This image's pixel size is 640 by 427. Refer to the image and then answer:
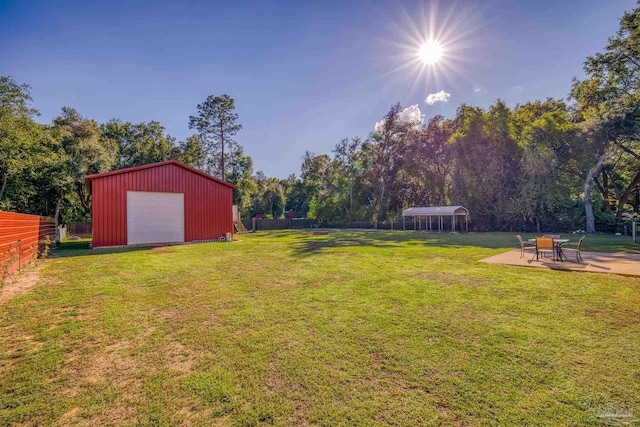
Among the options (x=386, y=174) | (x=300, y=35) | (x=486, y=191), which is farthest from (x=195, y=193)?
(x=386, y=174)

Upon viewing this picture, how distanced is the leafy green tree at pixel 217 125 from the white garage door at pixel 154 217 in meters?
17.3

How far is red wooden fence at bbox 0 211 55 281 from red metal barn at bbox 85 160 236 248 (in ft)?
12.4

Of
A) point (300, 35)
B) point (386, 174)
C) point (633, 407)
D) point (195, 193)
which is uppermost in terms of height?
point (300, 35)

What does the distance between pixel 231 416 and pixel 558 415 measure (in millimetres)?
2384

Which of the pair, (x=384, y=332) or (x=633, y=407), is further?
(x=384, y=332)

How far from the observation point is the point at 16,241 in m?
6.97

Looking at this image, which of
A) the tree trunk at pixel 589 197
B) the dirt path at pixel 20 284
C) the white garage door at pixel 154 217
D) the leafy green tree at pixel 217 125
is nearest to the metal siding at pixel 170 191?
the white garage door at pixel 154 217

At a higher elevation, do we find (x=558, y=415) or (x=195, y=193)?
(x=195, y=193)

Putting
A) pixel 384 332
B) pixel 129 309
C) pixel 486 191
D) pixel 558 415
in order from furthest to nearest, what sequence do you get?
pixel 486 191 < pixel 129 309 < pixel 384 332 < pixel 558 415

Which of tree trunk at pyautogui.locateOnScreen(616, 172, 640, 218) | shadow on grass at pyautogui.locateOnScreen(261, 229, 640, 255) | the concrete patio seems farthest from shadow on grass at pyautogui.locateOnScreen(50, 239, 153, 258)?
tree trunk at pyautogui.locateOnScreen(616, 172, 640, 218)

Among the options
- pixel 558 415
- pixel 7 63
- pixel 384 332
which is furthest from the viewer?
pixel 7 63

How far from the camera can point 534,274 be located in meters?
6.39

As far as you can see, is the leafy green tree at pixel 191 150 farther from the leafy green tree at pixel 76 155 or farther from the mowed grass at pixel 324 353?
the mowed grass at pixel 324 353

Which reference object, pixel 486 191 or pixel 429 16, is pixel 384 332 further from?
pixel 486 191
